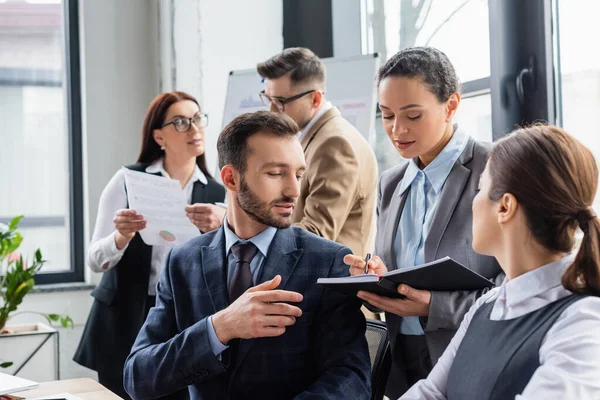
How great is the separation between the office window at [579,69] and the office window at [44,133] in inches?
130

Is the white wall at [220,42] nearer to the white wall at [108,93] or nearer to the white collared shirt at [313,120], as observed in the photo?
the white wall at [108,93]

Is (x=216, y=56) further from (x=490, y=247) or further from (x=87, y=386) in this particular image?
(x=490, y=247)

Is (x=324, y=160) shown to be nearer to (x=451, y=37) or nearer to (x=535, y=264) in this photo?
(x=451, y=37)

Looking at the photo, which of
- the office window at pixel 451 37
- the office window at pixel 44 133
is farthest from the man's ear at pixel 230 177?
the office window at pixel 44 133

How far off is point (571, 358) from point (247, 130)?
1012 mm

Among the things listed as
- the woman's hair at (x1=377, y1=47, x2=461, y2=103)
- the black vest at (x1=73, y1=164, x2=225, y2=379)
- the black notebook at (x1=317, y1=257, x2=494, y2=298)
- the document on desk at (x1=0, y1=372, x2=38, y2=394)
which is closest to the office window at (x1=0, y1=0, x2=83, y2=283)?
the black vest at (x1=73, y1=164, x2=225, y2=379)

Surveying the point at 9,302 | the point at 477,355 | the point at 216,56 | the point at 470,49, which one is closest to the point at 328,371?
the point at 477,355

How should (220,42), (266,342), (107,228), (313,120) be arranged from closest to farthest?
(266,342)
(313,120)
(107,228)
(220,42)

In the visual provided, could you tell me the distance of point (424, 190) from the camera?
6.58 ft

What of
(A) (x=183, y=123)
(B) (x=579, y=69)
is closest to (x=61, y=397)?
(A) (x=183, y=123)

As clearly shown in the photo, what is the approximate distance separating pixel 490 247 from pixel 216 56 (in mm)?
3255

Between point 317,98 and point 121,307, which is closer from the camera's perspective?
point 317,98

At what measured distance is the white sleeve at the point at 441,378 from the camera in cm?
147

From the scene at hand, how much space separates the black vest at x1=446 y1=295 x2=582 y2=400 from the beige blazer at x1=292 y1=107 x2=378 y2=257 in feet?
3.39
